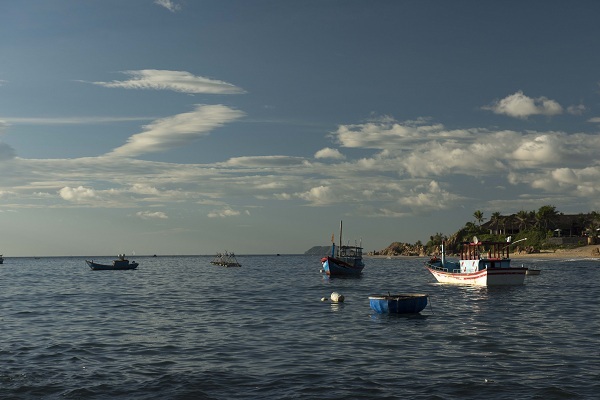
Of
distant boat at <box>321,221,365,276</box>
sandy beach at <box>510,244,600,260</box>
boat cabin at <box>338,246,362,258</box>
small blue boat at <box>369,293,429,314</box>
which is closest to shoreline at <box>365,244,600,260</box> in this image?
sandy beach at <box>510,244,600,260</box>

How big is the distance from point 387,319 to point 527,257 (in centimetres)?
14454

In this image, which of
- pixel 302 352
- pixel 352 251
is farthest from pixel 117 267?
pixel 302 352

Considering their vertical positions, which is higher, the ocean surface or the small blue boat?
the small blue boat

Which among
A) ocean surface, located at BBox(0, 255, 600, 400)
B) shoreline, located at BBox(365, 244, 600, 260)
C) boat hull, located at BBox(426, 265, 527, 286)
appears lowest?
ocean surface, located at BBox(0, 255, 600, 400)

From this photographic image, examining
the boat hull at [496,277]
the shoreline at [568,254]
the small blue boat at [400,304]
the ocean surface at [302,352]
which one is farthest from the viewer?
the shoreline at [568,254]

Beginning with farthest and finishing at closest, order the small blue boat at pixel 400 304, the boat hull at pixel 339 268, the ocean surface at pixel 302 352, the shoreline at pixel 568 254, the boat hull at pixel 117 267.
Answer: the shoreline at pixel 568 254, the boat hull at pixel 117 267, the boat hull at pixel 339 268, the small blue boat at pixel 400 304, the ocean surface at pixel 302 352

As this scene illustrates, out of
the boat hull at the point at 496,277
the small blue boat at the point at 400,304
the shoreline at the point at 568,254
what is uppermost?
the shoreline at the point at 568,254

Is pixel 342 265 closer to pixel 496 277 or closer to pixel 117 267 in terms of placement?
pixel 496 277

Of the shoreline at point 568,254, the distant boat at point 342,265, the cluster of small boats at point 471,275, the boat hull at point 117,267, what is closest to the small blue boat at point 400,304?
the cluster of small boats at point 471,275

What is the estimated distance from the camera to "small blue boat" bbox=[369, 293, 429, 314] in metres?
40.5

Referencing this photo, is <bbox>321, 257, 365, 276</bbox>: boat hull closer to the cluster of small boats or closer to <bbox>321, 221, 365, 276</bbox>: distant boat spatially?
<bbox>321, 221, 365, 276</bbox>: distant boat

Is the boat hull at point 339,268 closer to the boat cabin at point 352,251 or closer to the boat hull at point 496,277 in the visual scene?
the boat cabin at point 352,251

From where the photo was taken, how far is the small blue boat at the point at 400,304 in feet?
133

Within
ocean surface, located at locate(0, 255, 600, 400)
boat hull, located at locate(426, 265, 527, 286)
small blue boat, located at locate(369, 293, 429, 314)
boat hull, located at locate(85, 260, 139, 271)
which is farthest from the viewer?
boat hull, located at locate(85, 260, 139, 271)
